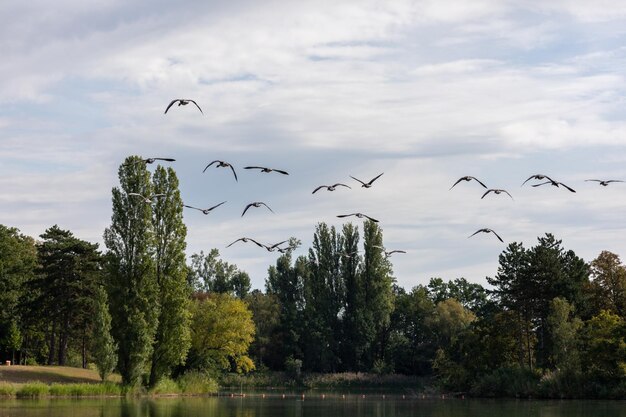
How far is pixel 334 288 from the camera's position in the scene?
115 meters

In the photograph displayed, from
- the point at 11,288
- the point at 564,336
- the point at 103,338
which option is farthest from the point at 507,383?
the point at 11,288

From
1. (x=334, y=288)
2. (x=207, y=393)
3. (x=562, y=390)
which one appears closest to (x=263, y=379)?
(x=334, y=288)

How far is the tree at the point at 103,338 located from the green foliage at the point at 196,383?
34.0 ft

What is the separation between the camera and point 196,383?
255 feet

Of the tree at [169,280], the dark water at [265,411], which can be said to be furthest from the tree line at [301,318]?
the dark water at [265,411]

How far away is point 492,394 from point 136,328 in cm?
3174

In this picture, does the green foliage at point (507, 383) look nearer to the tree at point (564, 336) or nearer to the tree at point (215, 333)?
the tree at point (564, 336)

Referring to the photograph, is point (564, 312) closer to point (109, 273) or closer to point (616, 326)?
point (616, 326)

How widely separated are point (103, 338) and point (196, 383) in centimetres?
1319

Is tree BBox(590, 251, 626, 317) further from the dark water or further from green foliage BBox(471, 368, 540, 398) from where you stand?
the dark water

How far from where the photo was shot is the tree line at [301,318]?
2783 inches

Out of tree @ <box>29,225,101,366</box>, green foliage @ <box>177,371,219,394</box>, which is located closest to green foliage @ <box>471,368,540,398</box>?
green foliage @ <box>177,371,219,394</box>

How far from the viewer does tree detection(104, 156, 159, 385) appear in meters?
69.6

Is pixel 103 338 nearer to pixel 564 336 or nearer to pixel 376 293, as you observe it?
pixel 564 336
